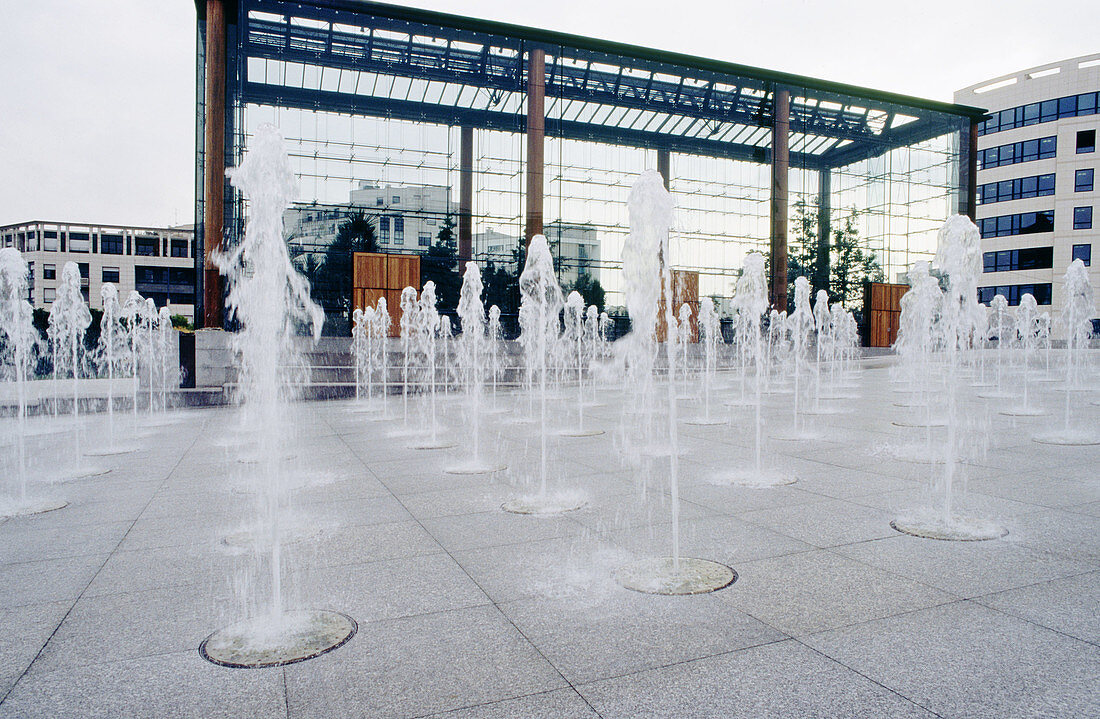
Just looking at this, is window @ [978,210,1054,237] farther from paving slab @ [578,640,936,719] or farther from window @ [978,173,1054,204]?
paving slab @ [578,640,936,719]

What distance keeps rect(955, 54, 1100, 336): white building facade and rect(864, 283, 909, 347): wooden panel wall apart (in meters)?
23.3

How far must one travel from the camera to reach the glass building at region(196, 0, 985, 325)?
26.2 m

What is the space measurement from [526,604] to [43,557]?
3.73 m

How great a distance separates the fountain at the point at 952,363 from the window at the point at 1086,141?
58816 millimetres

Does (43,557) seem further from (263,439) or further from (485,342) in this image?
(485,342)

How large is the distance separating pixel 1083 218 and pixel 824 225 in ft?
90.8

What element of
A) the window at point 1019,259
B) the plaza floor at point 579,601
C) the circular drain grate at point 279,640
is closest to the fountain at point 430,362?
the plaza floor at point 579,601

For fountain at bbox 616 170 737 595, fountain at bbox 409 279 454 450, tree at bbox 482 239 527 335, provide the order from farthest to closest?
1. tree at bbox 482 239 527 335
2. fountain at bbox 409 279 454 450
3. fountain at bbox 616 170 737 595

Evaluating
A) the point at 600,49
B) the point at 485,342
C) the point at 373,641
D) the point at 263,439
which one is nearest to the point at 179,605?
the point at 373,641

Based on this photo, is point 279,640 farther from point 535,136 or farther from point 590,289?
point 590,289

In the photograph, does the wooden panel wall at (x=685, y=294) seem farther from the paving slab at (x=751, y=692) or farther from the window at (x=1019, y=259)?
the window at (x=1019, y=259)

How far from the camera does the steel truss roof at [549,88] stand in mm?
26047

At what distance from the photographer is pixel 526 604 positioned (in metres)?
4.03

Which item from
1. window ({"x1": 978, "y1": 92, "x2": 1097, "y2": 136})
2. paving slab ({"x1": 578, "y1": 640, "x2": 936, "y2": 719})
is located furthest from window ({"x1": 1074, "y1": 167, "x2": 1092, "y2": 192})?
paving slab ({"x1": 578, "y1": 640, "x2": 936, "y2": 719})
